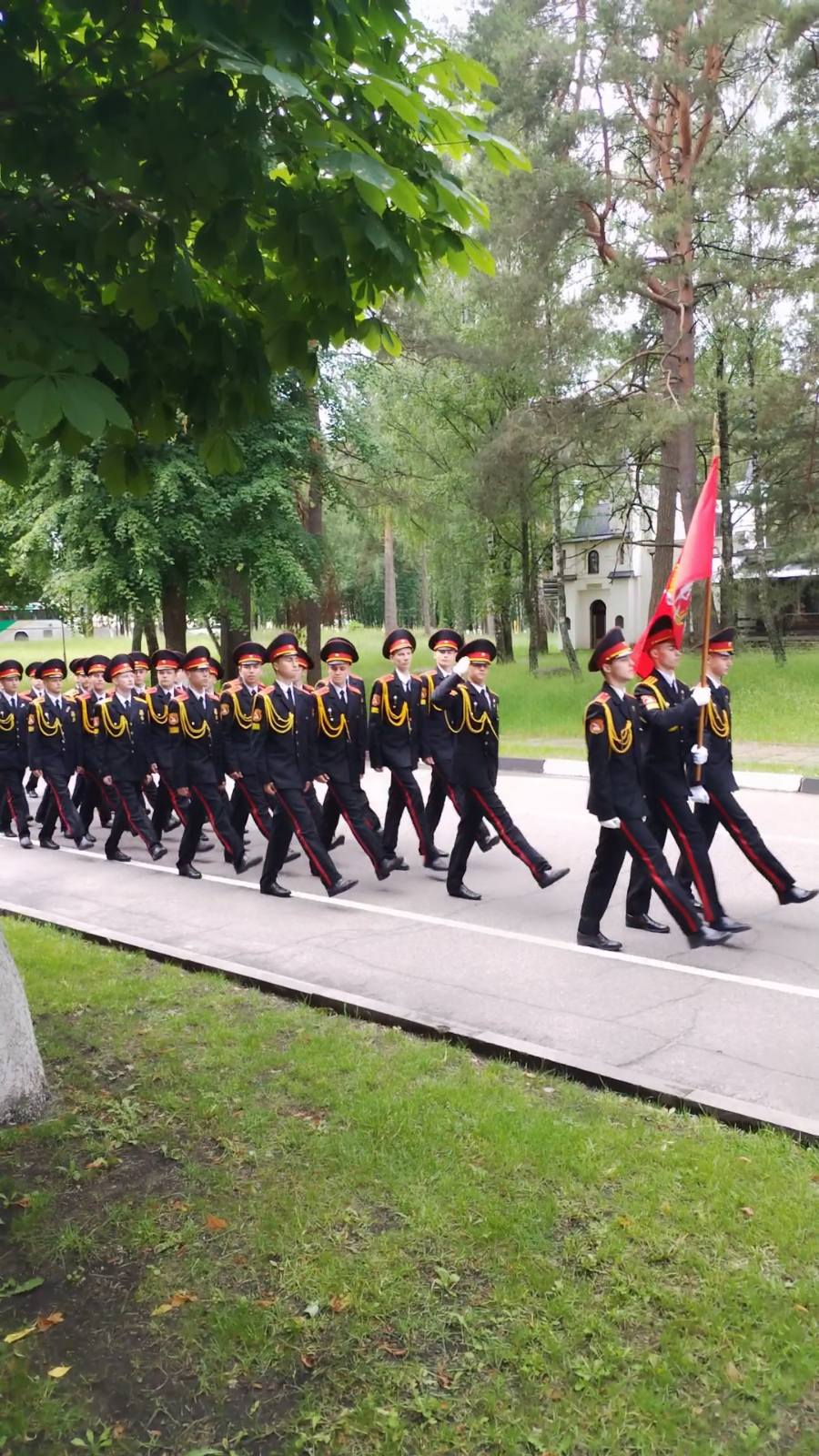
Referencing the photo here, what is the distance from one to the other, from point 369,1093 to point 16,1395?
1.82 m

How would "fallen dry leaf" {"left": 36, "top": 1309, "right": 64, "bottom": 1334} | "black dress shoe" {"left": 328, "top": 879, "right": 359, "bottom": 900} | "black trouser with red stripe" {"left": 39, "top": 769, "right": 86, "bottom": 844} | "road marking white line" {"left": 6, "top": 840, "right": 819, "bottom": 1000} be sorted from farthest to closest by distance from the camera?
"black trouser with red stripe" {"left": 39, "top": 769, "right": 86, "bottom": 844} < "black dress shoe" {"left": 328, "top": 879, "right": 359, "bottom": 900} < "road marking white line" {"left": 6, "top": 840, "right": 819, "bottom": 1000} < "fallen dry leaf" {"left": 36, "top": 1309, "right": 64, "bottom": 1334}

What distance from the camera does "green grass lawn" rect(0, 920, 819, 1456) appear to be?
9.52 feet

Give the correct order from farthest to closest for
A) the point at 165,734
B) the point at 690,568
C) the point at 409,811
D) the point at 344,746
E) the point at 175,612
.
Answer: the point at 175,612 → the point at 165,734 → the point at 409,811 → the point at 344,746 → the point at 690,568

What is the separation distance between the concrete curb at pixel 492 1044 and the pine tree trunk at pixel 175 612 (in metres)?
15.5

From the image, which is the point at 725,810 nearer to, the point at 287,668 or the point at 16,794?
the point at 287,668

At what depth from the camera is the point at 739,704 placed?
817 inches

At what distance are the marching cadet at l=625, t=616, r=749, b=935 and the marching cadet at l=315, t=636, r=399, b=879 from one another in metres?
2.33

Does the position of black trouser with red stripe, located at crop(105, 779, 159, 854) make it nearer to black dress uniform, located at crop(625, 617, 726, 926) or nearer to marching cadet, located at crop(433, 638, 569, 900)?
marching cadet, located at crop(433, 638, 569, 900)

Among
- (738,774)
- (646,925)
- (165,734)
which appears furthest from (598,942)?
(738,774)

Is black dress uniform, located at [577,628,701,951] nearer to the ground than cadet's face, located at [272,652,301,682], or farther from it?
nearer to the ground

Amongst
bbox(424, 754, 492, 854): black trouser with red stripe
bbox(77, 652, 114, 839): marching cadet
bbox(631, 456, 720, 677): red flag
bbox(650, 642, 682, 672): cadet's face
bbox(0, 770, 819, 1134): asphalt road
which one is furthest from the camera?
bbox(77, 652, 114, 839): marching cadet

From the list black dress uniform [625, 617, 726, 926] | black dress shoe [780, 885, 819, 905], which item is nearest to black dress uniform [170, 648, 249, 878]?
black dress uniform [625, 617, 726, 926]

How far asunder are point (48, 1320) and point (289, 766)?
5.46m

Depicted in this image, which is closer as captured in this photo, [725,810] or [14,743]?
[725,810]
